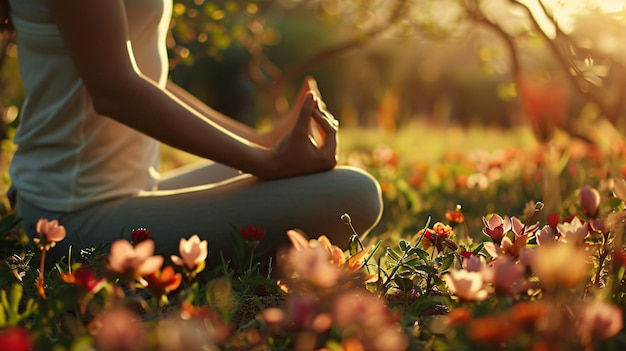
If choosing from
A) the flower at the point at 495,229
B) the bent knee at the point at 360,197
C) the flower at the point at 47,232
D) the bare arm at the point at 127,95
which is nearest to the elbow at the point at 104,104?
the bare arm at the point at 127,95

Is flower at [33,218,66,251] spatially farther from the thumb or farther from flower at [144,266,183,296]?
the thumb

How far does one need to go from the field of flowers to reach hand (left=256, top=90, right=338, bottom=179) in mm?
187

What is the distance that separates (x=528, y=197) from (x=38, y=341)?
2.48 meters

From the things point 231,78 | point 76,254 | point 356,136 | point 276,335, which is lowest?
point 231,78

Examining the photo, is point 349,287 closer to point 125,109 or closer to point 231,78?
point 125,109

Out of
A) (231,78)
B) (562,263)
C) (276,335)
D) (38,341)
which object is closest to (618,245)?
(562,263)

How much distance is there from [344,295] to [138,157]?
111cm

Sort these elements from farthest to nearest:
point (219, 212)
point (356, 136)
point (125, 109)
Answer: point (356, 136)
point (219, 212)
point (125, 109)

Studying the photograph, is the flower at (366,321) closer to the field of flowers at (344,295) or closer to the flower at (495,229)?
the field of flowers at (344,295)

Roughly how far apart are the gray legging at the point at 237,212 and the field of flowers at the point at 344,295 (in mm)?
72

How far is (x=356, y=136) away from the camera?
6.16m

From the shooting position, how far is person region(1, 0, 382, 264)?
171 cm

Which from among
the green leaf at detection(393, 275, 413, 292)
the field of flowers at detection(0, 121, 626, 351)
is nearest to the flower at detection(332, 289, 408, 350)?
the field of flowers at detection(0, 121, 626, 351)

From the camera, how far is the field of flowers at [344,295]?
2.97ft
